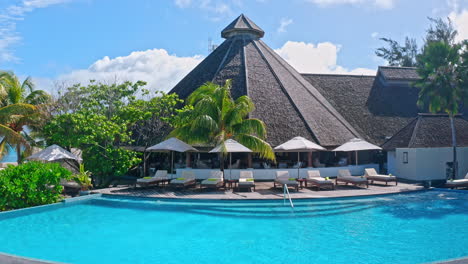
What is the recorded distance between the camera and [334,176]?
64.8 feet

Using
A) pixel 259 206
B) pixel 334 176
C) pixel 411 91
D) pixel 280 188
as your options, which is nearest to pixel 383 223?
pixel 259 206

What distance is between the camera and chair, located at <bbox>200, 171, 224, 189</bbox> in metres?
15.6

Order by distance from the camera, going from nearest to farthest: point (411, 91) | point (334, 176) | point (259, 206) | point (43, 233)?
point (43, 233)
point (259, 206)
point (334, 176)
point (411, 91)

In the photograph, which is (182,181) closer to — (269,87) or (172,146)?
(172,146)

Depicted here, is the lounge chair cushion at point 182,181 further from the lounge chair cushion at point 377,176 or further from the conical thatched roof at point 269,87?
the lounge chair cushion at point 377,176

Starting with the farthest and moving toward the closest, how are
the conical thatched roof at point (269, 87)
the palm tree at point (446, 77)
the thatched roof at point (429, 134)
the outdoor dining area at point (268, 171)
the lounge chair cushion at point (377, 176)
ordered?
the conical thatched roof at point (269, 87) → the thatched roof at point (429, 134) → the palm tree at point (446, 77) → the lounge chair cushion at point (377, 176) → the outdoor dining area at point (268, 171)

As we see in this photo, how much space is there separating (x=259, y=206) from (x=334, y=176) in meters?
8.34

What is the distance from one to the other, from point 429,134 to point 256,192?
1126 centimetres

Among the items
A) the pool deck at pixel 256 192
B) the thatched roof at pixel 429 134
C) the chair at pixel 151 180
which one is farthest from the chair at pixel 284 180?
the thatched roof at pixel 429 134

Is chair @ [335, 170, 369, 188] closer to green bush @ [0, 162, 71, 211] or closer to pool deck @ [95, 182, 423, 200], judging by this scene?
pool deck @ [95, 182, 423, 200]

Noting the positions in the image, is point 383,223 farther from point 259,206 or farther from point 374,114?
point 374,114

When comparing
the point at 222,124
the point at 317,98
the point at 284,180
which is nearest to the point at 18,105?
the point at 222,124

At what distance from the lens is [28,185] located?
1227 cm

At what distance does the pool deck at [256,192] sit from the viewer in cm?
1391
